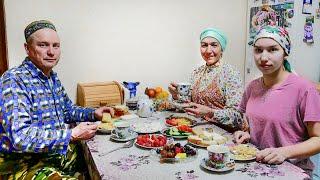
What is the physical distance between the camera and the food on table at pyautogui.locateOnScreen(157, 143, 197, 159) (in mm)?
1413

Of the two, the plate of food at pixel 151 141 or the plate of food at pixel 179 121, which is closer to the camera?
the plate of food at pixel 151 141

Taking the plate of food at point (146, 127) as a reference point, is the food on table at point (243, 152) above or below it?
below

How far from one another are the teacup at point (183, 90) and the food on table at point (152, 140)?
527mm

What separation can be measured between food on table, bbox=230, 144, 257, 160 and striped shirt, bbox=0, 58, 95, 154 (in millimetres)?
749

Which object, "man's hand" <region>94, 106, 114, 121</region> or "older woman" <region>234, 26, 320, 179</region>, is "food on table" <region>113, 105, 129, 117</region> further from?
"older woman" <region>234, 26, 320, 179</region>

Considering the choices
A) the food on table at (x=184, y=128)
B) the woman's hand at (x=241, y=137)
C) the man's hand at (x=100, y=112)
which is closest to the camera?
the woman's hand at (x=241, y=137)

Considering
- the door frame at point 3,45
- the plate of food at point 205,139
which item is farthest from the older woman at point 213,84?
the door frame at point 3,45

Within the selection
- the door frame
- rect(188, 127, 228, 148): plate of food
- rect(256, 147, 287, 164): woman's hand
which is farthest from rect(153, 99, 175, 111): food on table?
the door frame

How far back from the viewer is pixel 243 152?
1458mm

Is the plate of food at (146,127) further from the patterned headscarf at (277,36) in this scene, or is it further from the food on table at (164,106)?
the patterned headscarf at (277,36)

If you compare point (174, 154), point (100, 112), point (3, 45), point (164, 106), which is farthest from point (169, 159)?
point (3, 45)

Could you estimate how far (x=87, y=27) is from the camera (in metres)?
3.21

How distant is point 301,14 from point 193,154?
6.87ft

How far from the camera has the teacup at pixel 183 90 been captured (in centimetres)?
210
